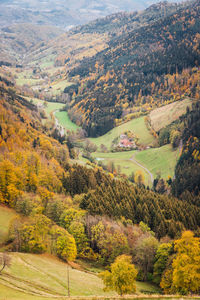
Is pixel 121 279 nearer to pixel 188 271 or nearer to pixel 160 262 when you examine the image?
pixel 188 271

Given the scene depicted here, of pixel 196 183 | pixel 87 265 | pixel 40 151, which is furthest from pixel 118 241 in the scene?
pixel 196 183

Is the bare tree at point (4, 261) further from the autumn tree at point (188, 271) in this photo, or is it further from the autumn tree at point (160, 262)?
the autumn tree at point (160, 262)

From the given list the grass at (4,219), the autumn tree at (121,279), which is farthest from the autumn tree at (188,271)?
the grass at (4,219)

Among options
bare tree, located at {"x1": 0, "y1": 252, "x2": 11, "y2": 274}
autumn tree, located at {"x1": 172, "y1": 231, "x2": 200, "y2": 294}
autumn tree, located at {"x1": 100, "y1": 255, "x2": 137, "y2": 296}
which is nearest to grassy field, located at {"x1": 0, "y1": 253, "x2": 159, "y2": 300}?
bare tree, located at {"x1": 0, "y1": 252, "x2": 11, "y2": 274}

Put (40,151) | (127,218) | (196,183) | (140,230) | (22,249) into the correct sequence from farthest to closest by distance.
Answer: (196,183), (40,151), (127,218), (140,230), (22,249)

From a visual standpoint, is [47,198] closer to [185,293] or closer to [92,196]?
[92,196]

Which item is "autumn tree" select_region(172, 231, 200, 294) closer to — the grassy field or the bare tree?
the grassy field
